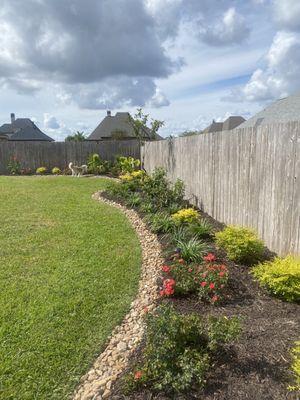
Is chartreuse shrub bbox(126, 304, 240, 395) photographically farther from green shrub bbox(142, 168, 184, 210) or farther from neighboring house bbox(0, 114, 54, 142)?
neighboring house bbox(0, 114, 54, 142)

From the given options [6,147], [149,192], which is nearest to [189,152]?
[149,192]

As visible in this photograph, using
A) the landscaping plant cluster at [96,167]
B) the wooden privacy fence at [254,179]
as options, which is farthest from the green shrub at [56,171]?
the wooden privacy fence at [254,179]

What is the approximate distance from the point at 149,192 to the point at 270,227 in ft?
15.6

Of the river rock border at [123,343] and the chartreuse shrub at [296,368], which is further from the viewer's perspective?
the river rock border at [123,343]

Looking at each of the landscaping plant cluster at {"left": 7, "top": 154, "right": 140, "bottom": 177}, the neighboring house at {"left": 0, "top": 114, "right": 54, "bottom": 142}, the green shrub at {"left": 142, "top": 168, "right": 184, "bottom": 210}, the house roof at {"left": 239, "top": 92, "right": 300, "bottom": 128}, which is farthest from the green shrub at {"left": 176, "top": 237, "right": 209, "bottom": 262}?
the neighboring house at {"left": 0, "top": 114, "right": 54, "bottom": 142}

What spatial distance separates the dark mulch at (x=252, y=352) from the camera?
89.4 inches

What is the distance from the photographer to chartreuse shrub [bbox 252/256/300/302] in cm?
348

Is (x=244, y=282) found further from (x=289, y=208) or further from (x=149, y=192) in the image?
(x=149, y=192)

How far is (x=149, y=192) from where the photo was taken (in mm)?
9062

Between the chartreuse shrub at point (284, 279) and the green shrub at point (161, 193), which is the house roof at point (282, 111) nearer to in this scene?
the green shrub at point (161, 193)

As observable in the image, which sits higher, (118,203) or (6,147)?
(6,147)

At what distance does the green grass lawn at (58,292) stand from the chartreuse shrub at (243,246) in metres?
1.34

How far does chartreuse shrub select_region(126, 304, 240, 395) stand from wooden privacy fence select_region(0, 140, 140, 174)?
1630 centimetres

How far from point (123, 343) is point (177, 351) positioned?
87 cm
